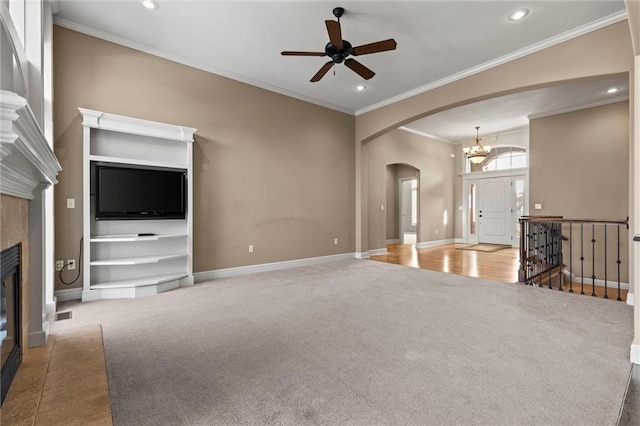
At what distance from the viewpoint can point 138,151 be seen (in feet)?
13.5

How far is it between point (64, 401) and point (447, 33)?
499cm

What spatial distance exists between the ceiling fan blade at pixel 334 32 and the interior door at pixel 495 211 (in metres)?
7.78

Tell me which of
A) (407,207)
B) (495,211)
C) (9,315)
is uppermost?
(407,207)

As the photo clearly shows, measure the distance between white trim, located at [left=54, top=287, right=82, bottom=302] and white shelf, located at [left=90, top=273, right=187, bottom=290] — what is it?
0.66 ft

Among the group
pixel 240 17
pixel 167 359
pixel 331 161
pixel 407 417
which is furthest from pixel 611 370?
pixel 331 161

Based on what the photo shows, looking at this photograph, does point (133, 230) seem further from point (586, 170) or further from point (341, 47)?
point (586, 170)

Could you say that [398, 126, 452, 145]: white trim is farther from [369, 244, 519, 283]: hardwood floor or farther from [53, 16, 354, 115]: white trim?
[369, 244, 519, 283]: hardwood floor

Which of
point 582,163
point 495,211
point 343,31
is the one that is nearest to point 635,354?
point 343,31

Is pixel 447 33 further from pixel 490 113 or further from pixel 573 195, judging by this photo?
pixel 573 195

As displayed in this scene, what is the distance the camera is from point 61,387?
181cm

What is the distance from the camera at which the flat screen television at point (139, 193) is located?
3.74 m

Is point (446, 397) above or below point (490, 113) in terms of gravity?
below

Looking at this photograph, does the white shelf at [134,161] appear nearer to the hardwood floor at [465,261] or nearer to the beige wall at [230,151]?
the beige wall at [230,151]

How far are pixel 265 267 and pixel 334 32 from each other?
377 centimetres
